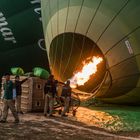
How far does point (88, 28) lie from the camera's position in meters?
12.8

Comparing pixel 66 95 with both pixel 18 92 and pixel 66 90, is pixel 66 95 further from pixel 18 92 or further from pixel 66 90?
pixel 18 92

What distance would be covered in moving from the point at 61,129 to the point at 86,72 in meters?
4.14

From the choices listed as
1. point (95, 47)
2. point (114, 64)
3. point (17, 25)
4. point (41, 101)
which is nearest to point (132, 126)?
point (114, 64)

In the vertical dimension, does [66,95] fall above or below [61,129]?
above

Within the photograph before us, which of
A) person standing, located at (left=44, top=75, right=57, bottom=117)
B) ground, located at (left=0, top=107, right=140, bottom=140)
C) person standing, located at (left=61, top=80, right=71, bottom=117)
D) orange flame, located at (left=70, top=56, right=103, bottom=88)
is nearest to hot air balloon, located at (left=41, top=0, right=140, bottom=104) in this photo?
orange flame, located at (left=70, top=56, right=103, bottom=88)

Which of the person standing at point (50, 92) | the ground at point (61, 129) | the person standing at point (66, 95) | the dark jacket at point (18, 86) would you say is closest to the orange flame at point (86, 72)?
the person standing at point (66, 95)

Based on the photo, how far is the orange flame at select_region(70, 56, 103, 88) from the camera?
47.8 ft

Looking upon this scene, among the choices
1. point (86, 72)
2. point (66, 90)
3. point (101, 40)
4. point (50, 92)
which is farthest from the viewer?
point (86, 72)

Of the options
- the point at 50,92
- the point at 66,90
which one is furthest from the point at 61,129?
the point at 66,90

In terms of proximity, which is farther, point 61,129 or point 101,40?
point 101,40

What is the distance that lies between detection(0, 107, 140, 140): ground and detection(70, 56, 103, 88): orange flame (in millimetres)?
1643

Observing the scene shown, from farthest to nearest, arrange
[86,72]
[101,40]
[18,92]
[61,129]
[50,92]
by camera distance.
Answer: [86,72]
[18,92]
[50,92]
[101,40]
[61,129]

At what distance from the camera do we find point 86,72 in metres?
14.9

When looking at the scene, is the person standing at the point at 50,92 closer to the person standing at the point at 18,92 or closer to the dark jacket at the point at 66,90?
the dark jacket at the point at 66,90
